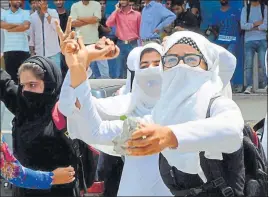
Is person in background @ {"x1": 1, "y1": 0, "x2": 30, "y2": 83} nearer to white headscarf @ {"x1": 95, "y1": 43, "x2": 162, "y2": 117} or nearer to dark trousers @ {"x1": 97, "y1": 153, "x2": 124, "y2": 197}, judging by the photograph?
dark trousers @ {"x1": 97, "y1": 153, "x2": 124, "y2": 197}

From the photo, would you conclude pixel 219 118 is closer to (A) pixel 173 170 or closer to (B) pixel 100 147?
(A) pixel 173 170

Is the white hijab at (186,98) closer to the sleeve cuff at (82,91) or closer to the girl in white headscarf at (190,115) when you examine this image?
the girl in white headscarf at (190,115)

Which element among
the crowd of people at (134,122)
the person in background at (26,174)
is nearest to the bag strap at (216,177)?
the crowd of people at (134,122)

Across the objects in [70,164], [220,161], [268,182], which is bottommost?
[70,164]

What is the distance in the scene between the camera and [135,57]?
365 centimetres

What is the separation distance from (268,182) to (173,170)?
446mm

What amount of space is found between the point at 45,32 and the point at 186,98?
7.12 m

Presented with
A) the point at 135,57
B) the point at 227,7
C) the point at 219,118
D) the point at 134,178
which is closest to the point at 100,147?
the point at 134,178

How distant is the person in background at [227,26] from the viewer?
371 inches

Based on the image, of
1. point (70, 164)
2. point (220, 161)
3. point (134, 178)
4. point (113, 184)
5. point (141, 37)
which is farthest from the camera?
point (141, 37)

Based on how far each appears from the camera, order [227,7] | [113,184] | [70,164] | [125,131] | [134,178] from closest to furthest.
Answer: [125,131] < [134,178] < [70,164] < [113,184] < [227,7]

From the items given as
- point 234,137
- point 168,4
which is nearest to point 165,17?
point 168,4

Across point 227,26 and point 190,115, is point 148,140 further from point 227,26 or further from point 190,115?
point 227,26

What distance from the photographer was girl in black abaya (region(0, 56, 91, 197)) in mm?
3537
